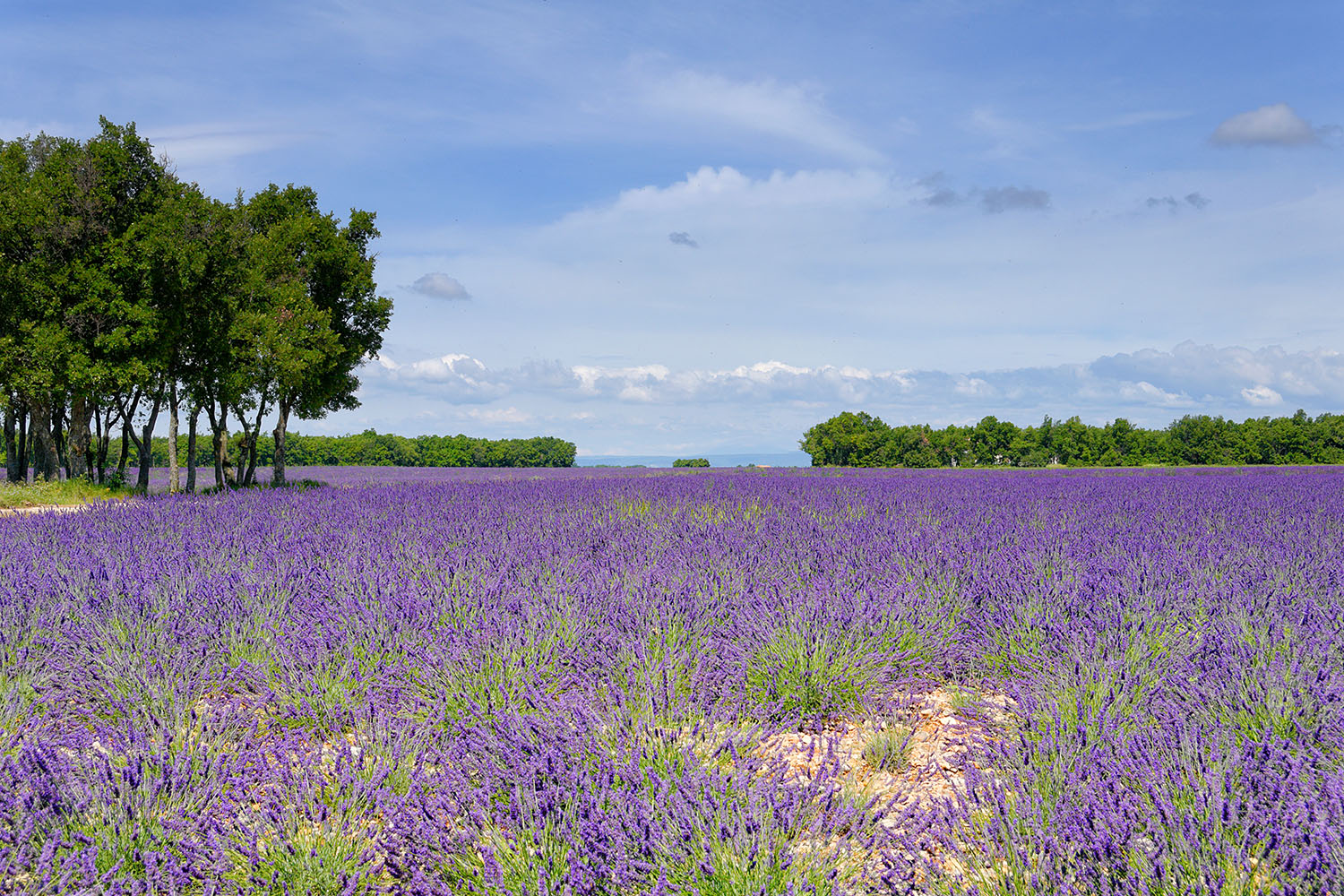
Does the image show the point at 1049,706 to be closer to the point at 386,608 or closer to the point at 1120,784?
the point at 1120,784

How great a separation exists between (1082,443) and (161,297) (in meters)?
58.1

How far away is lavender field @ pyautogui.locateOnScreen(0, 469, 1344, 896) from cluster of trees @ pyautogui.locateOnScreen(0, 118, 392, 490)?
11.6m

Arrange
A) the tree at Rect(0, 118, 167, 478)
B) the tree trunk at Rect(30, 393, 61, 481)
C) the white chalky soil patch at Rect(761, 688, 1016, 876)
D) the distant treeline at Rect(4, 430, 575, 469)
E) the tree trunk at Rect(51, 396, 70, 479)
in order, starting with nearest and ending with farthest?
the white chalky soil patch at Rect(761, 688, 1016, 876)
the tree at Rect(0, 118, 167, 478)
the tree trunk at Rect(30, 393, 61, 481)
the tree trunk at Rect(51, 396, 70, 479)
the distant treeline at Rect(4, 430, 575, 469)

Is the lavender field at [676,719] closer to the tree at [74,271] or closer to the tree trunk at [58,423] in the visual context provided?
the tree at [74,271]

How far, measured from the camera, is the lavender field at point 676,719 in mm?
1559

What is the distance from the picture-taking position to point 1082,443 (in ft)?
179

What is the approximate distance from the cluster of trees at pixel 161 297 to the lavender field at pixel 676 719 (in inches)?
456

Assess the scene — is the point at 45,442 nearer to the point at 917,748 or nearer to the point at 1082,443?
the point at 917,748

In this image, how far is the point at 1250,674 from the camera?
2.42 meters

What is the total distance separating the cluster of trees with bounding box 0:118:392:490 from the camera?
45.4ft

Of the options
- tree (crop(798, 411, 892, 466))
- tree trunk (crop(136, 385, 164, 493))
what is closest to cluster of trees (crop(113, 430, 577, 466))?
tree (crop(798, 411, 892, 466))

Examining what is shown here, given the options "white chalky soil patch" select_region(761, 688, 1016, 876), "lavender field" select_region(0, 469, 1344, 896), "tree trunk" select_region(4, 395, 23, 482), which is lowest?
"white chalky soil patch" select_region(761, 688, 1016, 876)

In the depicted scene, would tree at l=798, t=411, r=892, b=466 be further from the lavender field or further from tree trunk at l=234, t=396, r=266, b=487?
the lavender field

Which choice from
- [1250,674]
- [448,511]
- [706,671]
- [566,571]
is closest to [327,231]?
[448,511]
